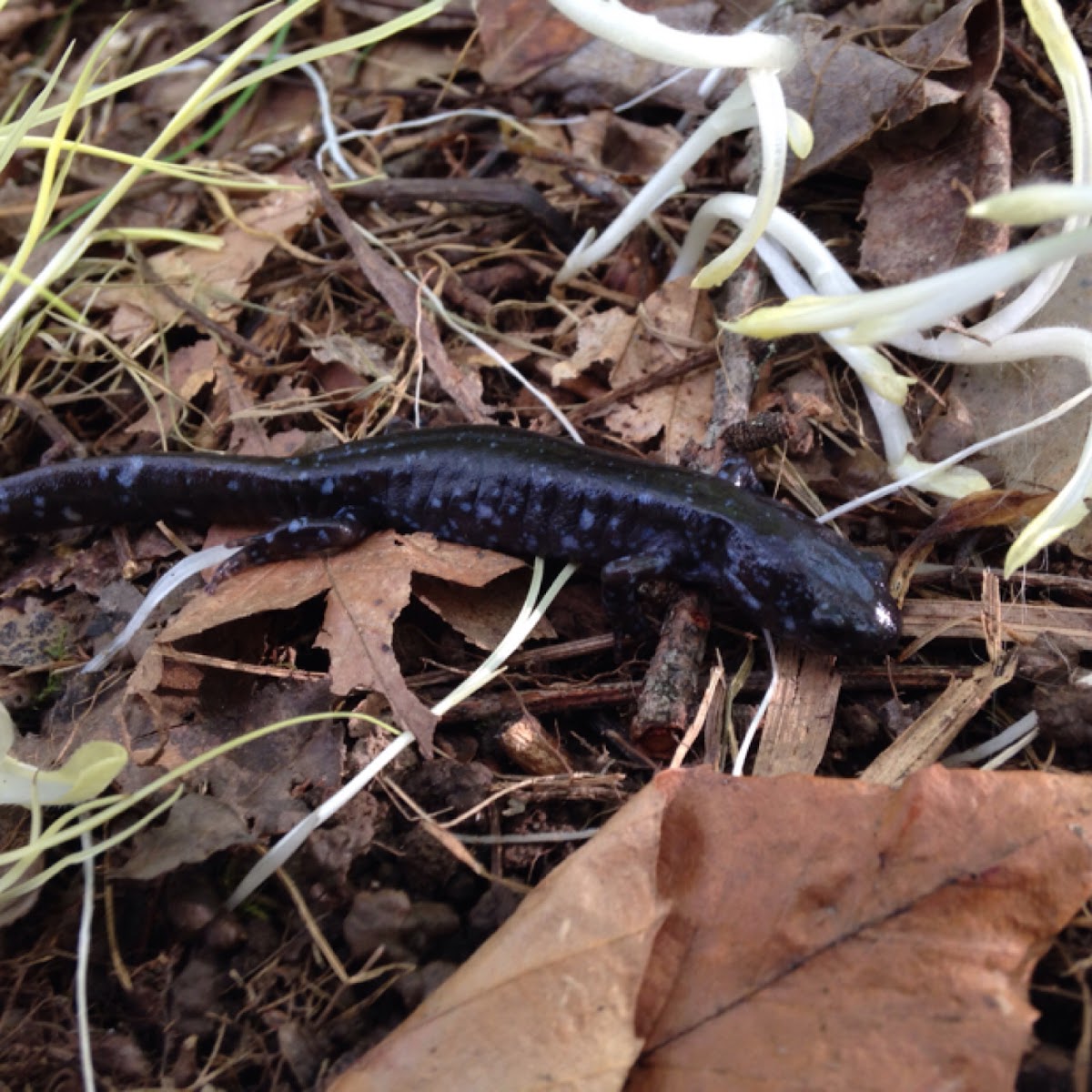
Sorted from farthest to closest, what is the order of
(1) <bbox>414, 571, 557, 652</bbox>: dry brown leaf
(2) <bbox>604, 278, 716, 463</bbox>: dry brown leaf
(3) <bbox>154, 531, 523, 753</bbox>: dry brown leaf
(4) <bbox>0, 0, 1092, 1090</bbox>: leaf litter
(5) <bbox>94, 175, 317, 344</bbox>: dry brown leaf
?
1. (5) <bbox>94, 175, 317, 344</bbox>: dry brown leaf
2. (2) <bbox>604, 278, 716, 463</bbox>: dry brown leaf
3. (1) <bbox>414, 571, 557, 652</bbox>: dry brown leaf
4. (3) <bbox>154, 531, 523, 753</bbox>: dry brown leaf
5. (4) <bbox>0, 0, 1092, 1090</bbox>: leaf litter

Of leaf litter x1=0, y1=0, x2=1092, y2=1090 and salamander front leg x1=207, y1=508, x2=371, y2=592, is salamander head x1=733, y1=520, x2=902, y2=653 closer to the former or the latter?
leaf litter x1=0, y1=0, x2=1092, y2=1090

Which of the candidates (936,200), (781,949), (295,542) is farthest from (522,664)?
(936,200)

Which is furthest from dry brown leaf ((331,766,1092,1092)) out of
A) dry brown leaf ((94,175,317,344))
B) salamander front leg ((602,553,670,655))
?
dry brown leaf ((94,175,317,344))

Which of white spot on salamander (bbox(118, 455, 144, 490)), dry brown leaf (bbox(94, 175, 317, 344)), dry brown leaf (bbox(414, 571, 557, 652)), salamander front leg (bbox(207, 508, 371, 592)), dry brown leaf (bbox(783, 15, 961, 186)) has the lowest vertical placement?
dry brown leaf (bbox(414, 571, 557, 652))

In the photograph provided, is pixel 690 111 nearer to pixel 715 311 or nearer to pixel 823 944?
pixel 715 311

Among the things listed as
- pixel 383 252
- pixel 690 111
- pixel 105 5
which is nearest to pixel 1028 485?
pixel 690 111

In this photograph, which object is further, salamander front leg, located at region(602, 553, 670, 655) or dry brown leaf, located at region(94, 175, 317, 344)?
dry brown leaf, located at region(94, 175, 317, 344)

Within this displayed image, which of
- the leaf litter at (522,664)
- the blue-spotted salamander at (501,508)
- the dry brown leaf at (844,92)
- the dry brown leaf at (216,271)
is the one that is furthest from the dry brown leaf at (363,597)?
the dry brown leaf at (844,92)
